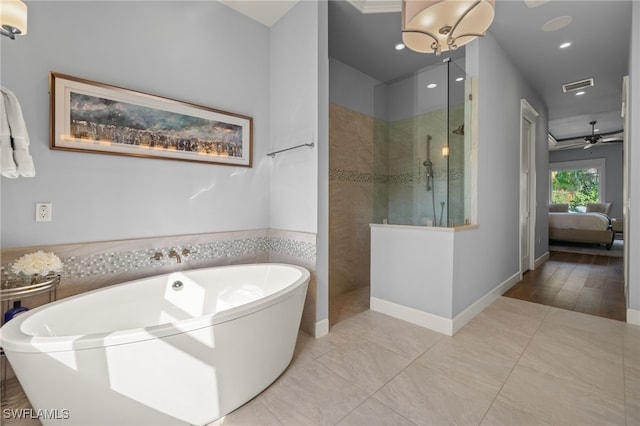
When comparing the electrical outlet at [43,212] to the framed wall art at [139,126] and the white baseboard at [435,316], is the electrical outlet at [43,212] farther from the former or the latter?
the white baseboard at [435,316]

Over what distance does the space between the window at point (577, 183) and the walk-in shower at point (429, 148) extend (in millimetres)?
8493

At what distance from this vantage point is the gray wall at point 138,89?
1.66 metres

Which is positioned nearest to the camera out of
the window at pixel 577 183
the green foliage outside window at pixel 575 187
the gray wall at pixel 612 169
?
the gray wall at pixel 612 169

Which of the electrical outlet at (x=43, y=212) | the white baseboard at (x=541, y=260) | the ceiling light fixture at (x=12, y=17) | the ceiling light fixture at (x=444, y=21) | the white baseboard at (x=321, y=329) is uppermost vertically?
the ceiling light fixture at (x=444, y=21)

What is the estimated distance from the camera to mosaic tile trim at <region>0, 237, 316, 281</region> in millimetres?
1791

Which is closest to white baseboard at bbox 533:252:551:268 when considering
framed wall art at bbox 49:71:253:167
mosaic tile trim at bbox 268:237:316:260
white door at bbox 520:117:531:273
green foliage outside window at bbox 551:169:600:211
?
white door at bbox 520:117:531:273

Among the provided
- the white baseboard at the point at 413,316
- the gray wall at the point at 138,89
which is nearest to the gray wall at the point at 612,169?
the white baseboard at the point at 413,316

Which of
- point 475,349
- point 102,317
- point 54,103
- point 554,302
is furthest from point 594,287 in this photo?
point 54,103

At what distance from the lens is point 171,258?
7.09 ft

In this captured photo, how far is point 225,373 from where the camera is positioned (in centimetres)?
140

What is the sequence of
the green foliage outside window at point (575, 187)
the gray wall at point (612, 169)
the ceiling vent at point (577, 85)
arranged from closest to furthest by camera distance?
the ceiling vent at point (577, 85) → the gray wall at point (612, 169) → the green foliage outside window at point (575, 187)

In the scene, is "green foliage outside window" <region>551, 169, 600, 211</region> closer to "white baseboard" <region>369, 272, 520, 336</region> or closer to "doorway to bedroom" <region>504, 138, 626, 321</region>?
"doorway to bedroom" <region>504, 138, 626, 321</region>

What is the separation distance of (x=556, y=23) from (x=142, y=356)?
4406 millimetres

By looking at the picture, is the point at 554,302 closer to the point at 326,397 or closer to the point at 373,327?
the point at 373,327
